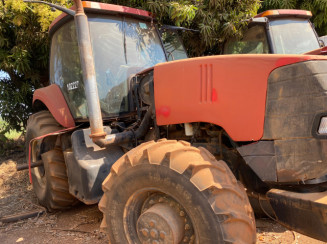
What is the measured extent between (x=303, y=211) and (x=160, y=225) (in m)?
0.88

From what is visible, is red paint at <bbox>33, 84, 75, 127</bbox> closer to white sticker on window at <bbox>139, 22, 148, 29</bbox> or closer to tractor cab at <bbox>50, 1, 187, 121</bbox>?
tractor cab at <bbox>50, 1, 187, 121</bbox>

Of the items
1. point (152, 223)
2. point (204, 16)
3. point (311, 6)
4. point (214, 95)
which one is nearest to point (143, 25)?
point (204, 16)

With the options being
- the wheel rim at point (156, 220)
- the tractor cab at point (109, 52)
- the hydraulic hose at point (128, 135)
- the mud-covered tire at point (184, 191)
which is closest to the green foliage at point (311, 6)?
the tractor cab at point (109, 52)

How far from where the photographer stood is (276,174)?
1.79 meters

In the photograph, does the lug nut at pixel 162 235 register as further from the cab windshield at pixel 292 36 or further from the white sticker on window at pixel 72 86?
the cab windshield at pixel 292 36

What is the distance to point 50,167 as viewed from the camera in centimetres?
329

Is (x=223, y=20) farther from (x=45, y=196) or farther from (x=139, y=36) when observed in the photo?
(x=45, y=196)

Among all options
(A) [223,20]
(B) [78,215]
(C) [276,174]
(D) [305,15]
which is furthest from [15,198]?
(D) [305,15]

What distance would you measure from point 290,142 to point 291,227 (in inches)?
20.4

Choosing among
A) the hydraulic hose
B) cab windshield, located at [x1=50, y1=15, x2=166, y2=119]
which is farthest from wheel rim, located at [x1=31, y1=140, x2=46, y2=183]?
the hydraulic hose

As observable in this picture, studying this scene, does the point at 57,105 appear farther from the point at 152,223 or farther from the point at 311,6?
the point at 311,6

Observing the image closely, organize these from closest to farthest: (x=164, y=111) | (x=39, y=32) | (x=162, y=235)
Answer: (x=162, y=235) → (x=164, y=111) → (x=39, y=32)

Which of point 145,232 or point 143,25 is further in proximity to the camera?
point 143,25

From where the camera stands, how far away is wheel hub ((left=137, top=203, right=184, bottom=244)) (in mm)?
1820
